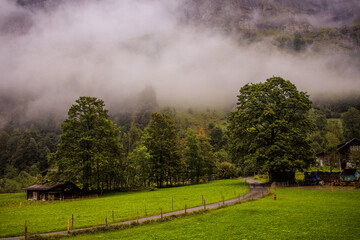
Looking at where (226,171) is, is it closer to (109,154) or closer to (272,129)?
(272,129)

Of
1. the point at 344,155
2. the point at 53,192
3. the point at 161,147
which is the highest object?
the point at 161,147

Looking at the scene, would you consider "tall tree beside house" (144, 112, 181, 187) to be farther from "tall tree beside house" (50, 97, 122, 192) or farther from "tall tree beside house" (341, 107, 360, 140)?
"tall tree beside house" (341, 107, 360, 140)

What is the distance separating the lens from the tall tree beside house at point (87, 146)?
177 ft

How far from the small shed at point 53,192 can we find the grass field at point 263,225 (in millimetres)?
39987

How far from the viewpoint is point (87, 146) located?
5653 centimetres

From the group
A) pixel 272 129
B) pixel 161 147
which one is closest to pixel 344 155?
pixel 272 129

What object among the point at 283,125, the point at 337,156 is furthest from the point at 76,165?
the point at 337,156

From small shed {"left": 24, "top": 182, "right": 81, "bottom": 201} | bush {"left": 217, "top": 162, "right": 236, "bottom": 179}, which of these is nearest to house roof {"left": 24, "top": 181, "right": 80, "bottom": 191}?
small shed {"left": 24, "top": 182, "right": 81, "bottom": 201}

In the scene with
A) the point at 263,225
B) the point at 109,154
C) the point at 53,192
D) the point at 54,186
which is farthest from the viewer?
the point at 109,154

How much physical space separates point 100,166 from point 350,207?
52.6 meters

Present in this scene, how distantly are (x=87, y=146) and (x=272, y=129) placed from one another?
148ft

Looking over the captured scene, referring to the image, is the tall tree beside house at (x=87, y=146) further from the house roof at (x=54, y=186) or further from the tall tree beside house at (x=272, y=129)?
the tall tree beside house at (x=272, y=129)

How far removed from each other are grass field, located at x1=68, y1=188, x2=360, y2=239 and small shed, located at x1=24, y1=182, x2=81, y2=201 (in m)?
40.0

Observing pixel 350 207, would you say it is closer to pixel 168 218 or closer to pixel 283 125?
pixel 168 218
